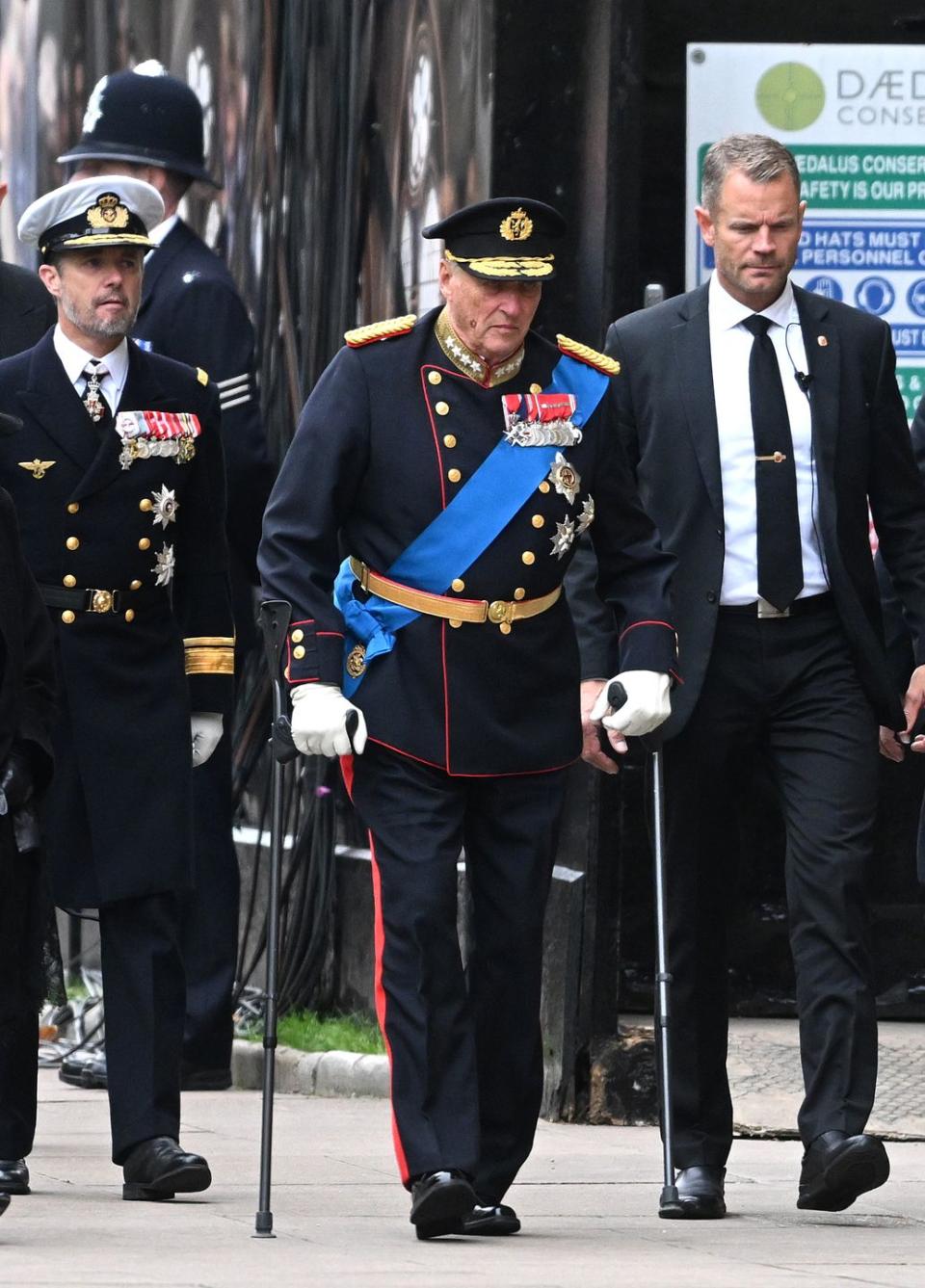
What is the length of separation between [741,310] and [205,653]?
1412mm

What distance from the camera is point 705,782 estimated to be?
24.6 ft

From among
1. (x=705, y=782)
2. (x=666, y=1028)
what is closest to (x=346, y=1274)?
(x=666, y=1028)

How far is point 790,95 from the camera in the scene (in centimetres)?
905

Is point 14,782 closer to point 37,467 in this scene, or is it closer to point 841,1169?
point 37,467

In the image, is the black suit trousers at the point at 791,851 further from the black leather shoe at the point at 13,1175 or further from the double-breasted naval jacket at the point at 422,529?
the black leather shoe at the point at 13,1175

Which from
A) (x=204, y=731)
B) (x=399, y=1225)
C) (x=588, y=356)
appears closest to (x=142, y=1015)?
(x=204, y=731)

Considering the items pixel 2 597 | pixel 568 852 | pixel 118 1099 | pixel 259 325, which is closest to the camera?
pixel 2 597

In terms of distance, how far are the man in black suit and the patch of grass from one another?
2.33 m

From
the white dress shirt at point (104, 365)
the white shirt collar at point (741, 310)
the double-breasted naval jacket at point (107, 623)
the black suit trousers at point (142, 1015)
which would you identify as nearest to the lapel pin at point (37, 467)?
the double-breasted naval jacket at point (107, 623)

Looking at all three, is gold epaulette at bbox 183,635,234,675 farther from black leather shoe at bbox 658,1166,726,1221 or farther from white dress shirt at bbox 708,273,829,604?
black leather shoe at bbox 658,1166,726,1221

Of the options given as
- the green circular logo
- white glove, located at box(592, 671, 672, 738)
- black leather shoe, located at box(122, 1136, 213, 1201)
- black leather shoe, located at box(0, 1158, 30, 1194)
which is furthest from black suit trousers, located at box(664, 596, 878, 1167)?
the green circular logo

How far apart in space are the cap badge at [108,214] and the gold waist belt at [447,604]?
1.09 meters

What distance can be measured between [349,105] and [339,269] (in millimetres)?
487

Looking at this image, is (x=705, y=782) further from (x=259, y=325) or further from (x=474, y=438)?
(x=259, y=325)
